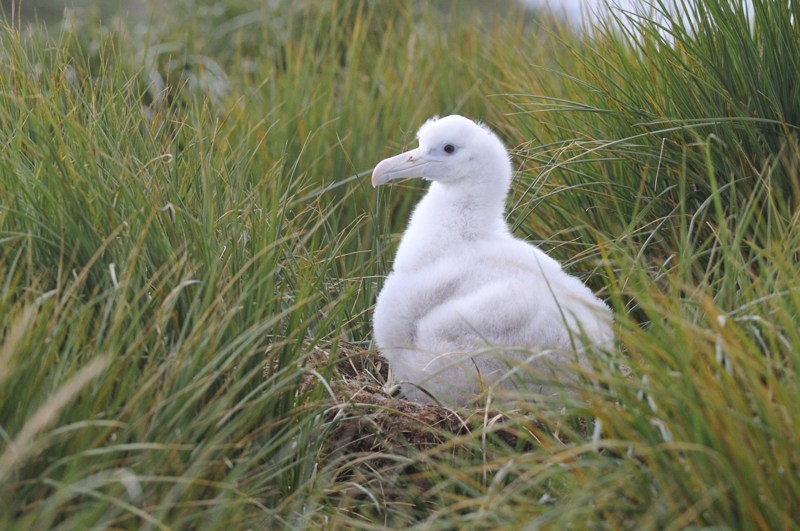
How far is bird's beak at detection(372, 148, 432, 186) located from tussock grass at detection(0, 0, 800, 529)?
1.47ft

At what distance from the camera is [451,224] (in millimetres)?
4219

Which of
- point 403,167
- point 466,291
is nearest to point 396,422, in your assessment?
point 466,291

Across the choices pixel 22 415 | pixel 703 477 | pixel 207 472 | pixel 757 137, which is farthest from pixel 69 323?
pixel 757 137

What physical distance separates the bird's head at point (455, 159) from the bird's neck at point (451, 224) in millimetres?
59

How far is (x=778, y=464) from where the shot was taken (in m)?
2.59

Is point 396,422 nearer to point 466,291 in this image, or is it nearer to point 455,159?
point 466,291

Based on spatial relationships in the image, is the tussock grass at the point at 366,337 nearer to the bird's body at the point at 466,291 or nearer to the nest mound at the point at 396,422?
the nest mound at the point at 396,422

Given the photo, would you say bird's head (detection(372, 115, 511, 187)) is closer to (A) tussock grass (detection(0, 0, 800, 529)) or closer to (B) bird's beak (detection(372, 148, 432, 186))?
(B) bird's beak (detection(372, 148, 432, 186))

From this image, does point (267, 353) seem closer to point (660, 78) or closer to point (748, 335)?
point (748, 335)

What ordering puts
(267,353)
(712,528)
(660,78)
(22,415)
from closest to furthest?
1. (712,528)
2. (22,415)
3. (267,353)
4. (660,78)

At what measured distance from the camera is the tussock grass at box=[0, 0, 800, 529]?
262 centimetres

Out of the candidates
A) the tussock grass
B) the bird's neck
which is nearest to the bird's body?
the bird's neck

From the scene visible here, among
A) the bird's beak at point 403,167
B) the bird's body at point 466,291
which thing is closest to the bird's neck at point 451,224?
the bird's body at point 466,291

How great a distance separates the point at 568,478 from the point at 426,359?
44.6 inches
